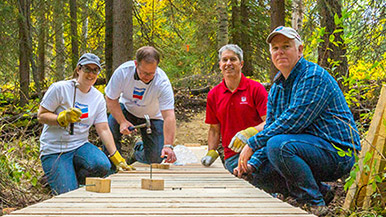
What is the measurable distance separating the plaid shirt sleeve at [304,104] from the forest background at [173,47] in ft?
1.94

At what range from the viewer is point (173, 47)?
1063 cm

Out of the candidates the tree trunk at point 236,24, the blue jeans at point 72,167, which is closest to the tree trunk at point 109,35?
the blue jeans at point 72,167

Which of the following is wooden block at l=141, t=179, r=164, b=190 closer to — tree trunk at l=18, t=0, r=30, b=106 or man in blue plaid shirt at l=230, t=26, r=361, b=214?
man in blue plaid shirt at l=230, t=26, r=361, b=214

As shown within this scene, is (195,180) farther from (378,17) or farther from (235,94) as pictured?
(378,17)

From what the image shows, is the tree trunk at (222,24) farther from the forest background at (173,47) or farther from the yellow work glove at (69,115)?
the yellow work glove at (69,115)

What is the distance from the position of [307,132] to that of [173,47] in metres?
7.54

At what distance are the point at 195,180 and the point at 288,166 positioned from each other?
847mm

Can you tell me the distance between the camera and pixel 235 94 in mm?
4762

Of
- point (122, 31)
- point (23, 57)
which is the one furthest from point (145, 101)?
point (23, 57)

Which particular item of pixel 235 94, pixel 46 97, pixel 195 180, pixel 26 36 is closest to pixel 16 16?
pixel 26 36

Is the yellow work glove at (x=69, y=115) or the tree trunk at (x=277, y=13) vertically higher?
the tree trunk at (x=277, y=13)

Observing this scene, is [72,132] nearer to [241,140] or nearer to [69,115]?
[69,115]

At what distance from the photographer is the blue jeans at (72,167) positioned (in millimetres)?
4102

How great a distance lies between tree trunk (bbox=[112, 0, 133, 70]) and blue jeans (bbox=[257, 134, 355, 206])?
454 cm
